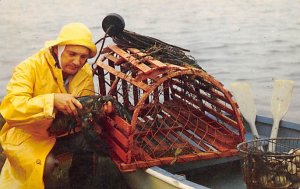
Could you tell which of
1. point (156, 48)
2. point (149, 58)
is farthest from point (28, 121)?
point (156, 48)

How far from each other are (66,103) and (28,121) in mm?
352

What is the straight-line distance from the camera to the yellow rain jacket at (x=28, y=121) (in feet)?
12.8

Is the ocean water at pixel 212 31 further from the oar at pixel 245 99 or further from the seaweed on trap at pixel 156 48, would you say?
the seaweed on trap at pixel 156 48

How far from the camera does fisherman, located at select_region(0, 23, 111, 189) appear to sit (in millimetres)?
3895

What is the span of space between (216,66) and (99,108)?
13.3 metres

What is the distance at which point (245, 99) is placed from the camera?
5.21 m

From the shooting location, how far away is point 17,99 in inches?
154

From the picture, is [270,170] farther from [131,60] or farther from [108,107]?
[131,60]

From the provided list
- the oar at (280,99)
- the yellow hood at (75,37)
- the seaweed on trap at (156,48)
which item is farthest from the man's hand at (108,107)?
the oar at (280,99)

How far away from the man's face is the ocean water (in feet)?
25.0

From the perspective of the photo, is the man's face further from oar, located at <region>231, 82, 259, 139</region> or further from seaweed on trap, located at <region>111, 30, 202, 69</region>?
oar, located at <region>231, 82, 259, 139</region>

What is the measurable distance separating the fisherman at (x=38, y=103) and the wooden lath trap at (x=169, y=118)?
460 millimetres

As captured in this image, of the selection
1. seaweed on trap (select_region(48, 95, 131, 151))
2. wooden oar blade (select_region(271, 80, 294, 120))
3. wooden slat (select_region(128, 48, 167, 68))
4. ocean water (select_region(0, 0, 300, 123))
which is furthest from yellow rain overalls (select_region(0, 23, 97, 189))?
ocean water (select_region(0, 0, 300, 123))

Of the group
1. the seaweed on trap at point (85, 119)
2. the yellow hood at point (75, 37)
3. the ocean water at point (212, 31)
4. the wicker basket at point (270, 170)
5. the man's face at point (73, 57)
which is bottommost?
the wicker basket at point (270, 170)
